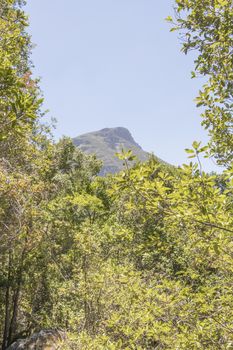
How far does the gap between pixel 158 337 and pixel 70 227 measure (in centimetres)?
1320

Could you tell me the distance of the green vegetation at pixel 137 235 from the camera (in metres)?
3.73

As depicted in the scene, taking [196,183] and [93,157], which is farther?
[93,157]

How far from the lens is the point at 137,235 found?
18.2m

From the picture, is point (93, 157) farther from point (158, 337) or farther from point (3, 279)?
point (158, 337)

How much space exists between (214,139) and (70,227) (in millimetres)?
13531

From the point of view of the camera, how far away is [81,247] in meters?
11.3

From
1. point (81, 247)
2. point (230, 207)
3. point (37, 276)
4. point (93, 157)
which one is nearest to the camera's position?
point (230, 207)

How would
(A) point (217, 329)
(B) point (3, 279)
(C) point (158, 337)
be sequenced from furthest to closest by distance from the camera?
(B) point (3, 279) → (C) point (158, 337) → (A) point (217, 329)

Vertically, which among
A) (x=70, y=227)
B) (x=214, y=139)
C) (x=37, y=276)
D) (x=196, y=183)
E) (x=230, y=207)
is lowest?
(x=37, y=276)

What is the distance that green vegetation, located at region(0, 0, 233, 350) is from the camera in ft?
12.2

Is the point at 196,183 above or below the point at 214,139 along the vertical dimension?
below

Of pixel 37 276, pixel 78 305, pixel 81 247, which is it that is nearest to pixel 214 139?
pixel 81 247

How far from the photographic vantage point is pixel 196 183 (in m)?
3.65

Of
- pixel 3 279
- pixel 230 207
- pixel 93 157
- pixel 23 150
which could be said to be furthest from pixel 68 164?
pixel 230 207
